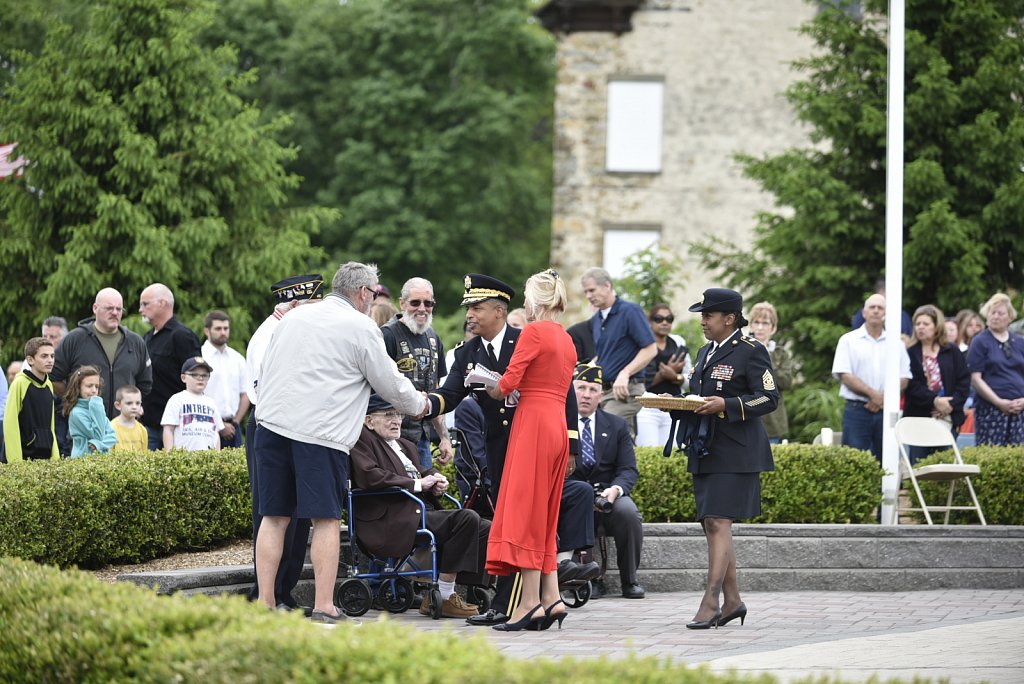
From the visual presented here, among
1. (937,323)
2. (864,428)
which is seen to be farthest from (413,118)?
(864,428)

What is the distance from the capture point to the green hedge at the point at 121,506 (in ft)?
30.0

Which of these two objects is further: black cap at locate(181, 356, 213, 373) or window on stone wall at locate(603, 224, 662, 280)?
window on stone wall at locate(603, 224, 662, 280)

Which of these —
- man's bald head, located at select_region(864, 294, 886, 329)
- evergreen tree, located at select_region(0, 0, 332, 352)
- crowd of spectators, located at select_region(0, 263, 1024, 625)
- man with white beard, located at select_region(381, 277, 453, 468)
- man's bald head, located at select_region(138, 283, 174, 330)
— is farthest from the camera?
evergreen tree, located at select_region(0, 0, 332, 352)

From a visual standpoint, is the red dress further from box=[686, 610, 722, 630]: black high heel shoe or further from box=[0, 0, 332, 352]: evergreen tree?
box=[0, 0, 332, 352]: evergreen tree

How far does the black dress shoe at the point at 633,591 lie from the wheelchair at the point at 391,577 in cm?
141

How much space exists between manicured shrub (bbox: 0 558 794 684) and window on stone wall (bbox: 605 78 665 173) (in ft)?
86.0

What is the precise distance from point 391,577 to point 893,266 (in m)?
6.07

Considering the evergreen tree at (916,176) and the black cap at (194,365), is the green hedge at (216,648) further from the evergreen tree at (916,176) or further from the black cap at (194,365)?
the evergreen tree at (916,176)

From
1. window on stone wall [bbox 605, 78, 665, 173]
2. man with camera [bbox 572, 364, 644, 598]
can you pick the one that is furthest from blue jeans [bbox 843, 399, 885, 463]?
window on stone wall [bbox 605, 78, 665, 173]

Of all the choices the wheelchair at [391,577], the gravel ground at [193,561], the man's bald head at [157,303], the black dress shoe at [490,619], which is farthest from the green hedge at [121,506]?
the man's bald head at [157,303]

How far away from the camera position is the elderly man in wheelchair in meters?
9.79

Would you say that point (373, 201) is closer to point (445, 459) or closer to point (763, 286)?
point (763, 286)

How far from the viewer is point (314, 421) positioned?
8391 millimetres

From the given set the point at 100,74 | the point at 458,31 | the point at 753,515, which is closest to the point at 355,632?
the point at 753,515
